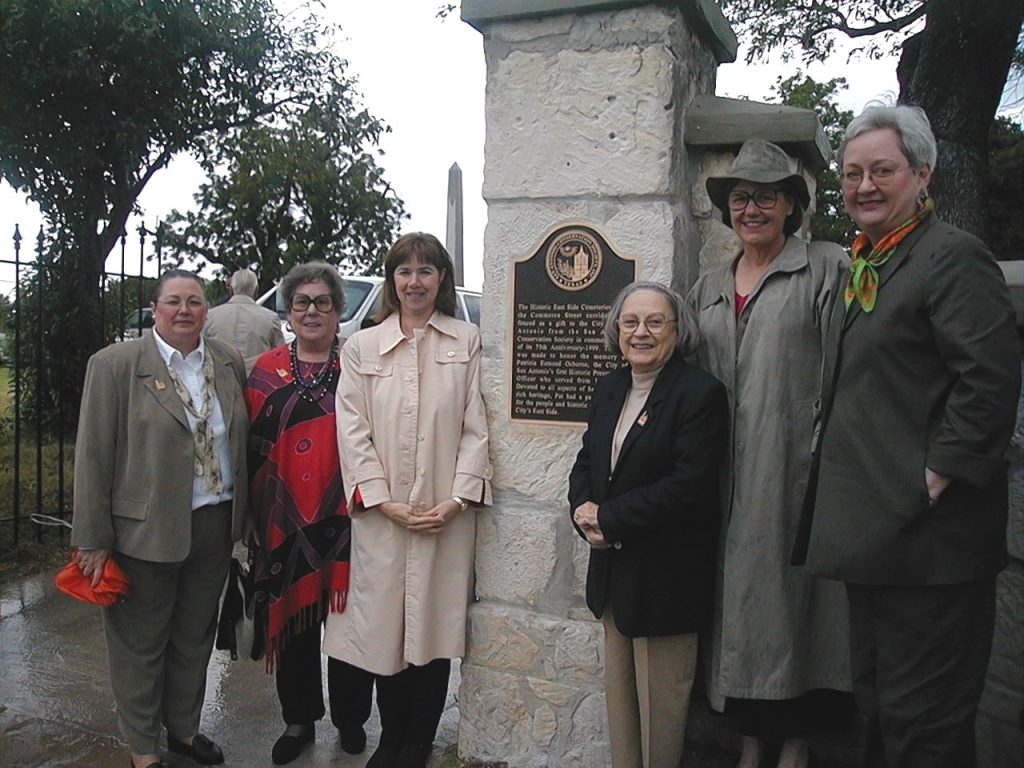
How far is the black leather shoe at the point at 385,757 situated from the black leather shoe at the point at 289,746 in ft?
0.98

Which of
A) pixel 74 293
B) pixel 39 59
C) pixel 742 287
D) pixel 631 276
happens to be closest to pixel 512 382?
pixel 631 276

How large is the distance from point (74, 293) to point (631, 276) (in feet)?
17.2

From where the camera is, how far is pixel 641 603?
257cm

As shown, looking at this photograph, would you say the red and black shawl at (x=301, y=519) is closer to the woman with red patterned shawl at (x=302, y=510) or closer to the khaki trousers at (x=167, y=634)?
the woman with red patterned shawl at (x=302, y=510)

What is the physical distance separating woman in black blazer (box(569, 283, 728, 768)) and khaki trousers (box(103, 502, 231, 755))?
4.65ft

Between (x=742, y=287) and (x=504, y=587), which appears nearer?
(x=742, y=287)

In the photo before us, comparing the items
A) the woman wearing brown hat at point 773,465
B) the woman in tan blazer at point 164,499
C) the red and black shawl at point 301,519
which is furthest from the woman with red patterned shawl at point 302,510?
the woman wearing brown hat at point 773,465

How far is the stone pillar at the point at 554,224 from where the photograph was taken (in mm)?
2951

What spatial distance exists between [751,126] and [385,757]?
254 centimetres

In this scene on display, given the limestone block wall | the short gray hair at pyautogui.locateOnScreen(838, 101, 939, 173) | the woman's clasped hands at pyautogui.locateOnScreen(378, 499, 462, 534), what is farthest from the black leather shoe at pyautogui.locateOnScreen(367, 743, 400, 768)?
the short gray hair at pyautogui.locateOnScreen(838, 101, 939, 173)

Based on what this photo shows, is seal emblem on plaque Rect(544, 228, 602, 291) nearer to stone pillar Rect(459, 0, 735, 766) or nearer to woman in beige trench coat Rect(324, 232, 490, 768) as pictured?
stone pillar Rect(459, 0, 735, 766)

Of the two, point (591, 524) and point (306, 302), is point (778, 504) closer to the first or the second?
point (591, 524)

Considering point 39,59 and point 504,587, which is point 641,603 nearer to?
point 504,587

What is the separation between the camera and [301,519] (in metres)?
3.26
